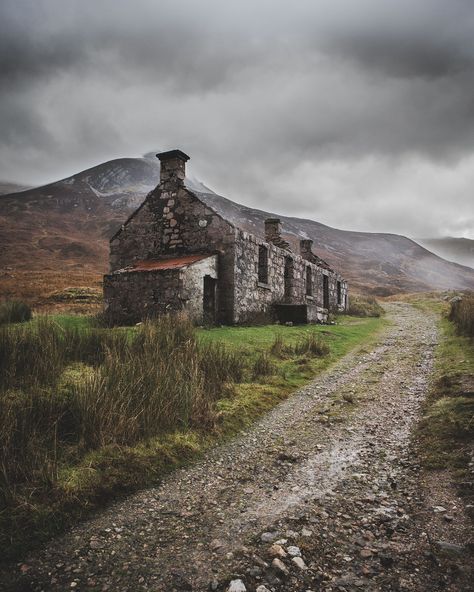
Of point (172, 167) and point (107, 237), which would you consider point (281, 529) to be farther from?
point (107, 237)

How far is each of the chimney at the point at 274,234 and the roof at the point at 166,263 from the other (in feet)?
20.3

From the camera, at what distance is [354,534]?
2619 millimetres

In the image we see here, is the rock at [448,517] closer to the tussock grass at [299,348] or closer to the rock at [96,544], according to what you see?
the rock at [96,544]

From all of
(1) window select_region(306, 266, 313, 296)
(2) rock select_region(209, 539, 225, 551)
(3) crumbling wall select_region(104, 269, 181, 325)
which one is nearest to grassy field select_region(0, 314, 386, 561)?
(2) rock select_region(209, 539, 225, 551)

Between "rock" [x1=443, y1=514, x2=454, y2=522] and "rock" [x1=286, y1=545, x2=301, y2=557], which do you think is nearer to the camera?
"rock" [x1=286, y1=545, x2=301, y2=557]

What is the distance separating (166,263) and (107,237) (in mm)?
59401

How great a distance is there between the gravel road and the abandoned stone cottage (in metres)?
7.60

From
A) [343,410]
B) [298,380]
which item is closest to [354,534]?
[343,410]

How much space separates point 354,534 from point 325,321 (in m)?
14.3

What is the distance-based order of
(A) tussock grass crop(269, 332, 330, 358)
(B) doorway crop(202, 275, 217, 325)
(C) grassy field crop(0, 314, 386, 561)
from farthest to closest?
(B) doorway crop(202, 275, 217, 325)
(A) tussock grass crop(269, 332, 330, 358)
(C) grassy field crop(0, 314, 386, 561)

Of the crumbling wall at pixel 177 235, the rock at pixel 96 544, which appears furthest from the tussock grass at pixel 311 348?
the rock at pixel 96 544

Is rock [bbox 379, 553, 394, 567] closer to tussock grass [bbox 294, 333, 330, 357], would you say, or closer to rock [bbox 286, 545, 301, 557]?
rock [bbox 286, 545, 301, 557]

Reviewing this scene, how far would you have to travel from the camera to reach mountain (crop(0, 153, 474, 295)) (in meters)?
49.7

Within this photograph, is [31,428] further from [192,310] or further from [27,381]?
[192,310]
